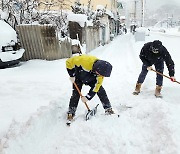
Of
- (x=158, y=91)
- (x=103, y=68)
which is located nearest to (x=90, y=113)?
(x=103, y=68)

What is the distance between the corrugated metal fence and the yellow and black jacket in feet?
17.7

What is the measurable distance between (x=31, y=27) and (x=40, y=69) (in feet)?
5.72

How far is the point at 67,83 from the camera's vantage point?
7.44 meters

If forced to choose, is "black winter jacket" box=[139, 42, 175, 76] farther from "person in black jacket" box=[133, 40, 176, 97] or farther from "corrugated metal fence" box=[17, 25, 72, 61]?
"corrugated metal fence" box=[17, 25, 72, 61]

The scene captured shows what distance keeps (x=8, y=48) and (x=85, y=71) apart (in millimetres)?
4998

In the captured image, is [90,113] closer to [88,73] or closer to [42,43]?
[88,73]

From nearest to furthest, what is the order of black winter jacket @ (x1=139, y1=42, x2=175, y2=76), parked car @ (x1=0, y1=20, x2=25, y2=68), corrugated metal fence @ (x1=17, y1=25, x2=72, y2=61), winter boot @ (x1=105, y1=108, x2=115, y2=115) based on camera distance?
winter boot @ (x1=105, y1=108, x2=115, y2=115), black winter jacket @ (x1=139, y1=42, x2=175, y2=76), parked car @ (x1=0, y1=20, x2=25, y2=68), corrugated metal fence @ (x1=17, y1=25, x2=72, y2=61)

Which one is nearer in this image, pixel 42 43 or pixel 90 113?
pixel 90 113

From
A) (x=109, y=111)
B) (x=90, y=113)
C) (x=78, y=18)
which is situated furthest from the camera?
(x=78, y=18)

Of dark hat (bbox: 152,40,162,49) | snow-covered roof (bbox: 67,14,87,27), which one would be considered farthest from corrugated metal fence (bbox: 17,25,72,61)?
dark hat (bbox: 152,40,162,49)

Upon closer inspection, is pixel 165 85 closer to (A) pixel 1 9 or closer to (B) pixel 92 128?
(B) pixel 92 128

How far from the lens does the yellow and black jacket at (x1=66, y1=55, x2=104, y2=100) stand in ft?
15.3

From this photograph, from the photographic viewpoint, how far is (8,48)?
29.5 feet

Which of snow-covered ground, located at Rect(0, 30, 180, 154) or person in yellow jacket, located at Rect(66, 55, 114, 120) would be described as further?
person in yellow jacket, located at Rect(66, 55, 114, 120)
